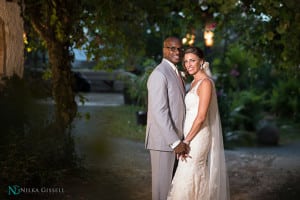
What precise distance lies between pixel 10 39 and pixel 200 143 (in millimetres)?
3628

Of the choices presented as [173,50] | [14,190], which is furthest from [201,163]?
[14,190]

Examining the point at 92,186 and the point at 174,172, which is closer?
the point at 174,172

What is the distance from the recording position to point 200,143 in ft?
16.1

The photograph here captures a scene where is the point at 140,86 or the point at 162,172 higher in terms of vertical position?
the point at 140,86

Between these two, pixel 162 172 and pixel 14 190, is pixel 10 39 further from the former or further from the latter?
pixel 162 172

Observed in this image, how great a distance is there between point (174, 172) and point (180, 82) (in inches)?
39.2

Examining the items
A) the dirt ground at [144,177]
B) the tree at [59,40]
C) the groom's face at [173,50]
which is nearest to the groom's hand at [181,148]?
the groom's face at [173,50]

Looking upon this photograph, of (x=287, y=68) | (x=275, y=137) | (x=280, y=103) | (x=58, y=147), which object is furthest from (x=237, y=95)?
(x=58, y=147)

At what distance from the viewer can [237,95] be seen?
18141 mm

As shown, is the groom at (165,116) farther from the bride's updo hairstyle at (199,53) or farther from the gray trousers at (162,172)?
the bride's updo hairstyle at (199,53)

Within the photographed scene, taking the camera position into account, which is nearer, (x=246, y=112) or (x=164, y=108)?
(x=164, y=108)

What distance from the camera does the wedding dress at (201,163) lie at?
492 cm

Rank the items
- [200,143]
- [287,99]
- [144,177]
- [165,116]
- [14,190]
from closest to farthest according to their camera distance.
Result: 1. [165,116]
2. [200,143]
3. [14,190]
4. [144,177]
5. [287,99]

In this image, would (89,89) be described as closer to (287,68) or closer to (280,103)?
(280,103)
